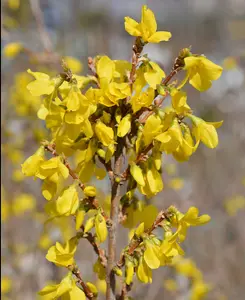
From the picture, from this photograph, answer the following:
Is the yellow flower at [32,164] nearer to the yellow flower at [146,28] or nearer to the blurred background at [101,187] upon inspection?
the yellow flower at [146,28]

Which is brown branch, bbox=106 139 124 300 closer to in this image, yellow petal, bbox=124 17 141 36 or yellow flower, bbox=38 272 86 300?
yellow flower, bbox=38 272 86 300

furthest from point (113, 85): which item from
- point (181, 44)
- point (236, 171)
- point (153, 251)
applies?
point (181, 44)

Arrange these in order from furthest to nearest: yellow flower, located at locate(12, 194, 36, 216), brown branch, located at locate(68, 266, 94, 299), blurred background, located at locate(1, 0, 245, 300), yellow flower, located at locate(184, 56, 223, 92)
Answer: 1. yellow flower, located at locate(12, 194, 36, 216)
2. blurred background, located at locate(1, 0, 245, 300)
3. brown branch, located at locate(68, 266, 94, 299)
4. yellow flower, located at locate(184, 56, 223, 92)

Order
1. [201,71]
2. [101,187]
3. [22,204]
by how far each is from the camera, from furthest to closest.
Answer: [22,204] < [101,187] < [201,71]

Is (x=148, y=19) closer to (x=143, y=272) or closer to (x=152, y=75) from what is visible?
(x=152, y=75)

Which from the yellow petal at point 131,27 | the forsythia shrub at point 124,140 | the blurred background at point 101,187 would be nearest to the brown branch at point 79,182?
the forsythia shrub at point 124,140

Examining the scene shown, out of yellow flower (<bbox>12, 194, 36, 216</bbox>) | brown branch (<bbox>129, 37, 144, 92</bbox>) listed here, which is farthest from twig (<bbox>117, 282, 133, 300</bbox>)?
yellow flower (<bbox>12, 194, 36, 216</bbox>)

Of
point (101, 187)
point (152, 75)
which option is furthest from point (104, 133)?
point (101, 187)

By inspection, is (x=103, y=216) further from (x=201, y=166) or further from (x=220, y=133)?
(x=220, y=133)
